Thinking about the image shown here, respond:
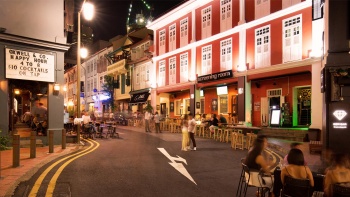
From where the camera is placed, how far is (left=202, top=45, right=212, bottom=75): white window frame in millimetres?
25203

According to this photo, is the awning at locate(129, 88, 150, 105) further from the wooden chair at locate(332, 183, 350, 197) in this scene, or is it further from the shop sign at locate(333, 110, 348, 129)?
the wooden chair at locate(332, 183, 350, 197)

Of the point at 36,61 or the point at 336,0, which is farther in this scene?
the point at 36,61

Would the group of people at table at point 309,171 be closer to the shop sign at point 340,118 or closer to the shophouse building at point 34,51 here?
the shop sign at point 340,118

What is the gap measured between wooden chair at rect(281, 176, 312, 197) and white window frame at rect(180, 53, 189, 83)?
2344 centimetres

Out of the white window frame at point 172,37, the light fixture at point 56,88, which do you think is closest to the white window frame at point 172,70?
the white window frame at point 172,37

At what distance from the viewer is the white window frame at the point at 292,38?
17.9 meters

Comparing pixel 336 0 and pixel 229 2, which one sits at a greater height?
pixel 229 2

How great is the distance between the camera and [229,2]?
2284cm

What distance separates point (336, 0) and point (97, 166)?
10.9 m

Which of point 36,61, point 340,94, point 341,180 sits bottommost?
point 341,180

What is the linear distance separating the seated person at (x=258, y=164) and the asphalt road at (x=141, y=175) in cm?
89

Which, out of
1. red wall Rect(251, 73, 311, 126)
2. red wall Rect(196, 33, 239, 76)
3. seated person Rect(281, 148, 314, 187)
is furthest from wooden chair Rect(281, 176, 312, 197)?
red wall Rect(196, 33, 239, 76)

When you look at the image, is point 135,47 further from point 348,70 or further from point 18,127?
point 348,70

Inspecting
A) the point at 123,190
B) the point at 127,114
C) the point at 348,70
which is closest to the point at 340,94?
the point at 348,70
